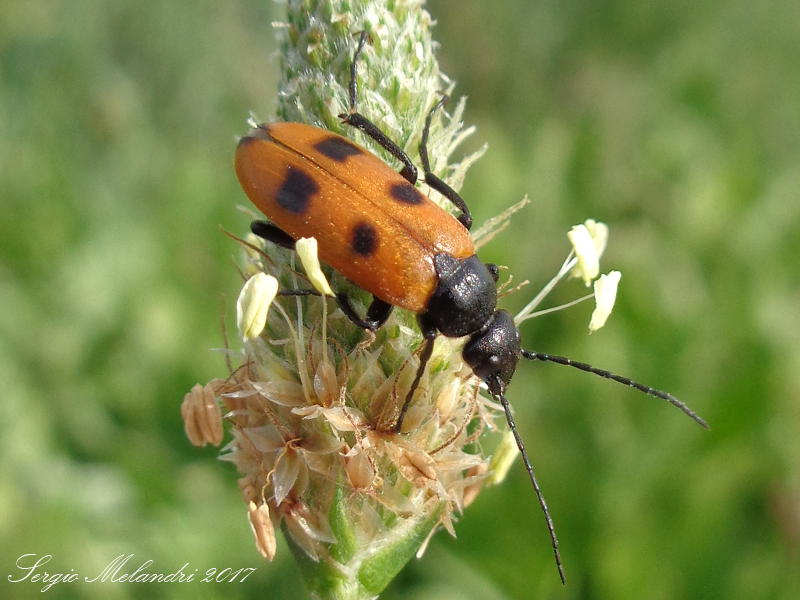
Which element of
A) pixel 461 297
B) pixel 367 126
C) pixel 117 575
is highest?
pixel 367 126

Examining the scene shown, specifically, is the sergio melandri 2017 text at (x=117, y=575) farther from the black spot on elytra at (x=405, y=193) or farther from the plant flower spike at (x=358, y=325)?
the black spot on elytra at (x=405, y=193)

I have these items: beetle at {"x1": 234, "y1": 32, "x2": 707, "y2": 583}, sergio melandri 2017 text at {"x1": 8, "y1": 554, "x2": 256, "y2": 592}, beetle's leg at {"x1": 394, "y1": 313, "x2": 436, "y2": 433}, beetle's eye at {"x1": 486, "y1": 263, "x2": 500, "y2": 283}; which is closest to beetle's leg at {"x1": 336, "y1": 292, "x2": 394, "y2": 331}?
beetle at {"x1": 234, "y1": 32, "x2": 707, "y2": 583}

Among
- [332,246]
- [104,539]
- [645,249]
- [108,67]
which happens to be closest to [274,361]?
[332,246]

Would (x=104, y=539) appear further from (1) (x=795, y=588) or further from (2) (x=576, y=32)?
(2) (x=576, y=32)

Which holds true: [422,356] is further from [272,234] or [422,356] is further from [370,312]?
[272,234]

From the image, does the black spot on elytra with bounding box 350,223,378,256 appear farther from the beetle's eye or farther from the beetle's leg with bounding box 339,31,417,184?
the beetle's eye

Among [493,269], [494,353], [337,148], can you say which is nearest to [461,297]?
[494,353]
